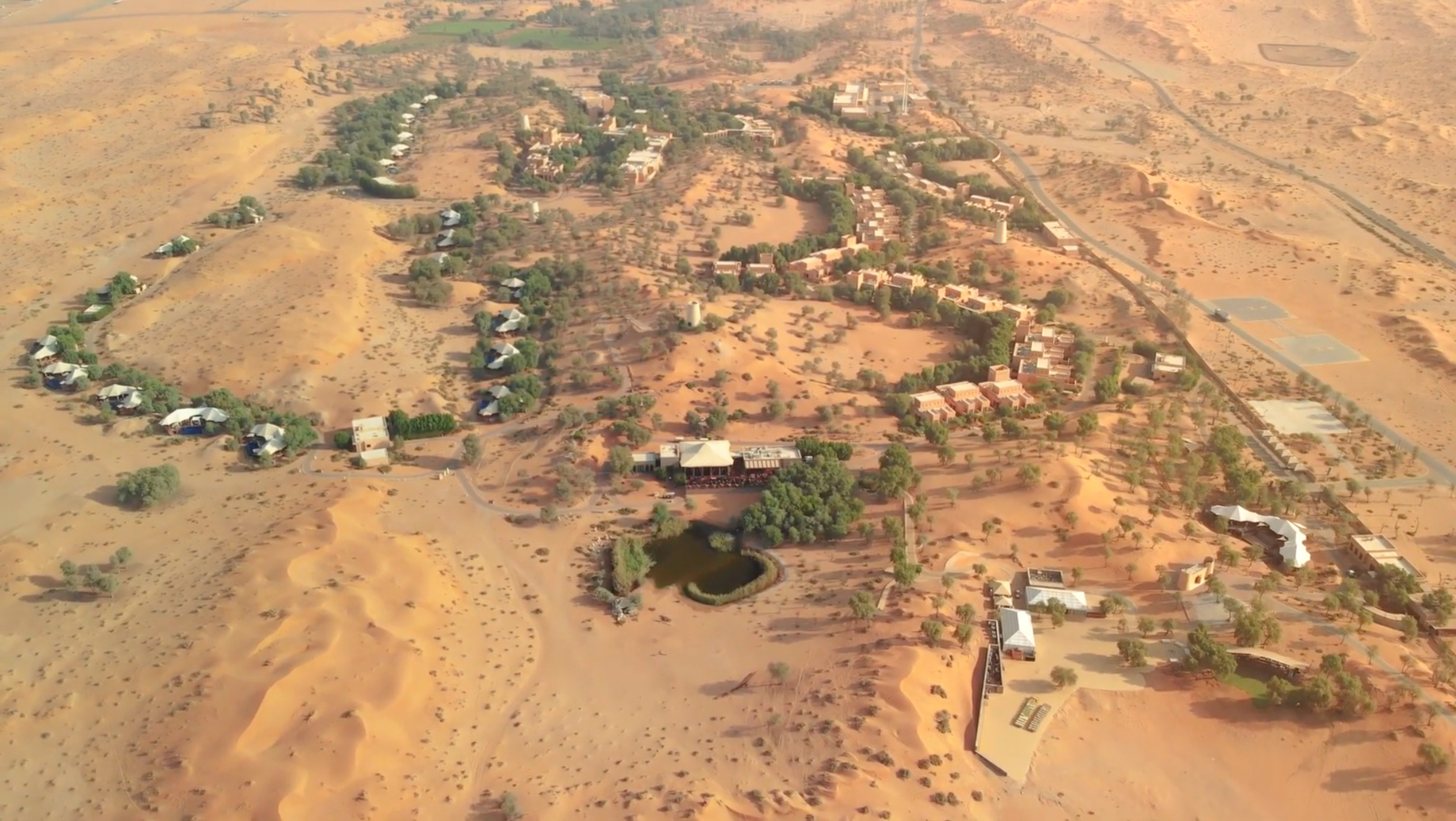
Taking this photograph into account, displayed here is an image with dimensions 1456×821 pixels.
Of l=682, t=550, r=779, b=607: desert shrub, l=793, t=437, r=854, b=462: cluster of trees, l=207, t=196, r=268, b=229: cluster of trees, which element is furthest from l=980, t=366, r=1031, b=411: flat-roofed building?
l=207, t=196, r=268, b=229: cluster of trees

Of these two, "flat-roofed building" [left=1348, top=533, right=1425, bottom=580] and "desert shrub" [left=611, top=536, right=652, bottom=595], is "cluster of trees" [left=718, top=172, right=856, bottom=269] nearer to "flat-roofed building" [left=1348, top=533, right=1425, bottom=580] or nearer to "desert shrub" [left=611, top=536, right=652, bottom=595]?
"desert shrub" [left=611, top=536, right=652, bottom=595]

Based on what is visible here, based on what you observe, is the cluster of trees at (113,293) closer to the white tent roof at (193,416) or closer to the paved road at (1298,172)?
the white tent roof at (193,416)

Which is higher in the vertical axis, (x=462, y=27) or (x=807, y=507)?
(x=462, y=27)

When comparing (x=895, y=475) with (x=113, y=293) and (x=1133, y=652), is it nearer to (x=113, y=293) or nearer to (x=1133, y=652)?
(x=1133, y=652)

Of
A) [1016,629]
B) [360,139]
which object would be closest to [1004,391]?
[1016,629]

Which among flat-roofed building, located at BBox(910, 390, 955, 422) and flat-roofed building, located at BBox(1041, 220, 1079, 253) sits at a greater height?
flat-roofed building, located at BBox(1041, 220, 1079, 253)

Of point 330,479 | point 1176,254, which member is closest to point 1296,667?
point 330,479

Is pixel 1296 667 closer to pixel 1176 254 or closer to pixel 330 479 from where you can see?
pixel 330 479
